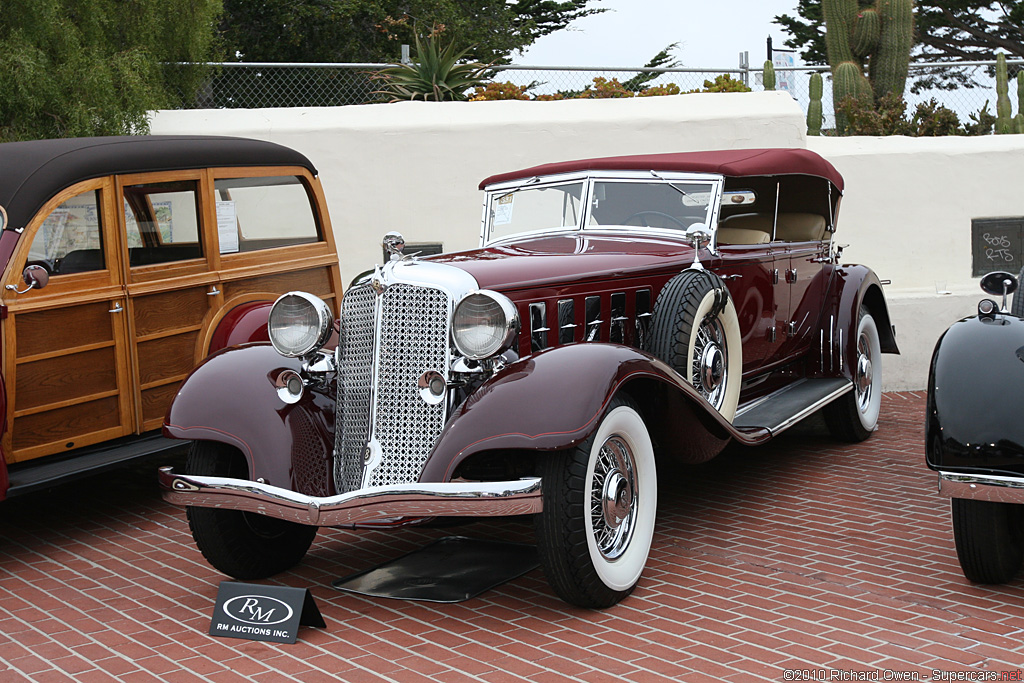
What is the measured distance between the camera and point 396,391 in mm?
4031

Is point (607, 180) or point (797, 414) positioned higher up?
point (607, 180)

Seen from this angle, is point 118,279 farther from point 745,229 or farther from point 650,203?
point 745,229

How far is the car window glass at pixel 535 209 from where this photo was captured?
18.5 ft

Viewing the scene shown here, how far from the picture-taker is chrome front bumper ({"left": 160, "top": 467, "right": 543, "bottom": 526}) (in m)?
3.50

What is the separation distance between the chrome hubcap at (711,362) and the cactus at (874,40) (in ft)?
28.4

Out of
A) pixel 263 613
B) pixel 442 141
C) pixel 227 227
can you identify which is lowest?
pixel 263 613

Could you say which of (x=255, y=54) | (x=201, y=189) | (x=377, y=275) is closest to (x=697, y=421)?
(x=377, y=275)

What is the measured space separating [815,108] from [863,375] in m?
5.96

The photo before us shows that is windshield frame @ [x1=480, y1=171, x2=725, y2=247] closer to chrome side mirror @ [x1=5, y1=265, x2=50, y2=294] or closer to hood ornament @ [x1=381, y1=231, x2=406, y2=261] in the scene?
hood ornament @ [x1=381, y1=231, x2=406, y2=261]

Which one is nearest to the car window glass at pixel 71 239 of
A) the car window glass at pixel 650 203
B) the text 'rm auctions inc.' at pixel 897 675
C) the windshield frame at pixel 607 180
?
the windshield frame at pixel 607 180

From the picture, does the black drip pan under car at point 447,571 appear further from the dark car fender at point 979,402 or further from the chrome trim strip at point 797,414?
the dark car fender at point 979,402

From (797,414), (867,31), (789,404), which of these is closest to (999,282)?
(797,414)

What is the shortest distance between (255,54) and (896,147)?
1412 cm

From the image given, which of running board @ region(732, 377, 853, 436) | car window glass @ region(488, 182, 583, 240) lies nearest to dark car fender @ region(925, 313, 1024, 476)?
running board @ region(732, 377, 853, 436)
